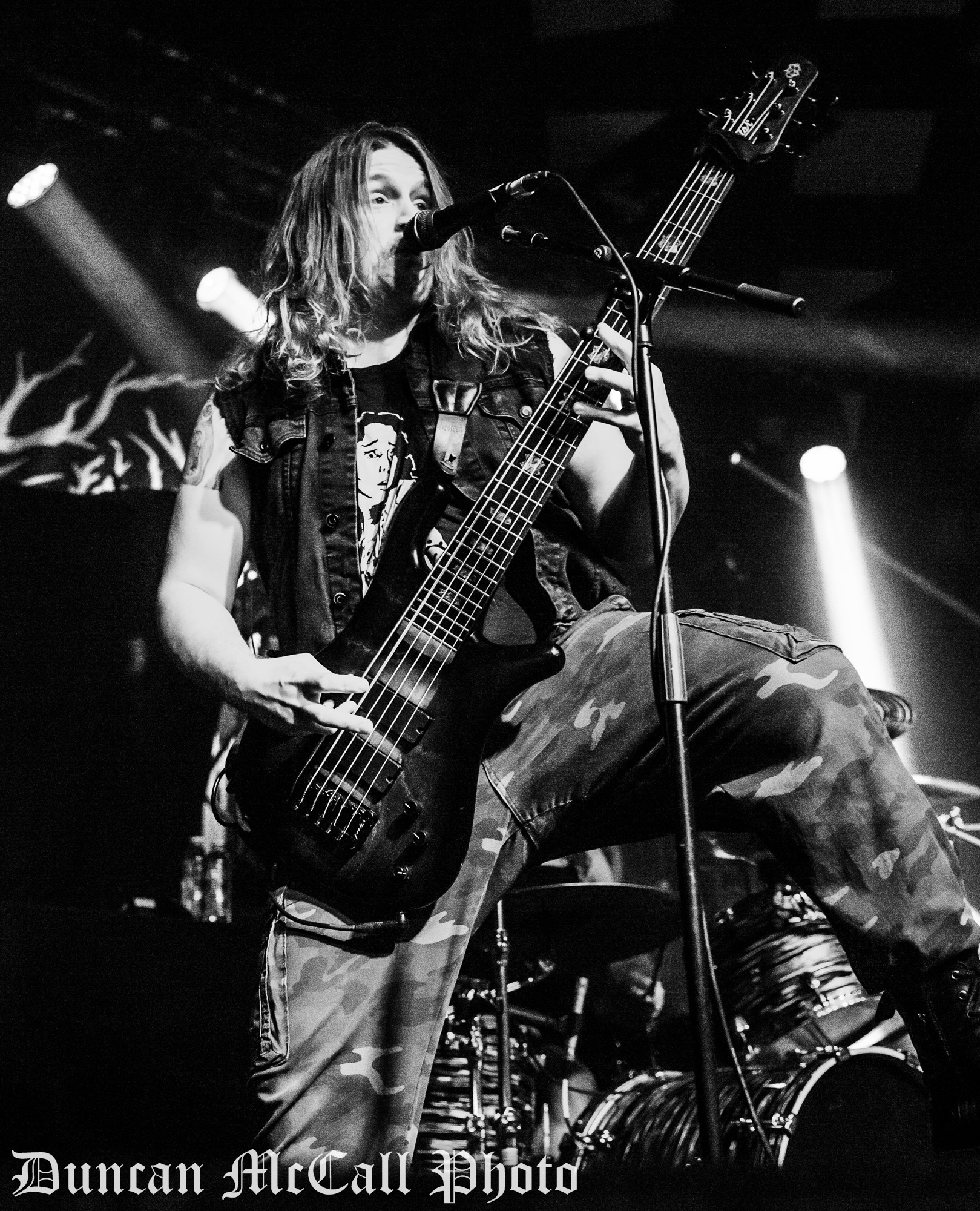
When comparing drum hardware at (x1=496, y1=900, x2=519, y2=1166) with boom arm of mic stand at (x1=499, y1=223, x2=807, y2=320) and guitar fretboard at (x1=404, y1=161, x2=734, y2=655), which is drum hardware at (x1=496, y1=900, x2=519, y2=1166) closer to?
guitar fretboard at (x1=404, y1=161, x2=734, y2=655)

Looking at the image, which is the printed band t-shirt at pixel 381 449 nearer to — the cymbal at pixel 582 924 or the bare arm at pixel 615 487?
the bare arm at pixel 615 487

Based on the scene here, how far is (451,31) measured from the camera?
515cm

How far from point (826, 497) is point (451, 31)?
271cm

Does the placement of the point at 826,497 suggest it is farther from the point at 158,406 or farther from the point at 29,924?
the point at 29,924

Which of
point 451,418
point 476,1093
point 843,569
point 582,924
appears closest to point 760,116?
point 451,418

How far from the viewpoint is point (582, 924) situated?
3.92 m

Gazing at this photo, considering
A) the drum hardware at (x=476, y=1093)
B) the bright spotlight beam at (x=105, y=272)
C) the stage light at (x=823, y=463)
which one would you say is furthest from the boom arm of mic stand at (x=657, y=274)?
the bright spotlight beam at (x=105, y=272)

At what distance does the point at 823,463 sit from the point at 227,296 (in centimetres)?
290

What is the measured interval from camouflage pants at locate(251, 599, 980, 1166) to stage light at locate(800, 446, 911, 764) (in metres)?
3.97

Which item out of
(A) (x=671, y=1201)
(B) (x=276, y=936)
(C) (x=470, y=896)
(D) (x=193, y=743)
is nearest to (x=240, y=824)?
(B) (x=276, y=936)

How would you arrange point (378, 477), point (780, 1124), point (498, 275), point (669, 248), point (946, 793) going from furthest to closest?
point (498, 275), point (946, 793), point (780, 1124), point (378, 477), point (669, 248)

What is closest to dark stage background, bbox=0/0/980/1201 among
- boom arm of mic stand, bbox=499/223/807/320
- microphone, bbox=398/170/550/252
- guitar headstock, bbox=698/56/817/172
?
guitar headstock, bbox=698/56/817/172

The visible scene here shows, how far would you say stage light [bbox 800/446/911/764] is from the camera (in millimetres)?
6078

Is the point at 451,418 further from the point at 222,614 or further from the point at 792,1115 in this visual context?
the point at 792,1115
